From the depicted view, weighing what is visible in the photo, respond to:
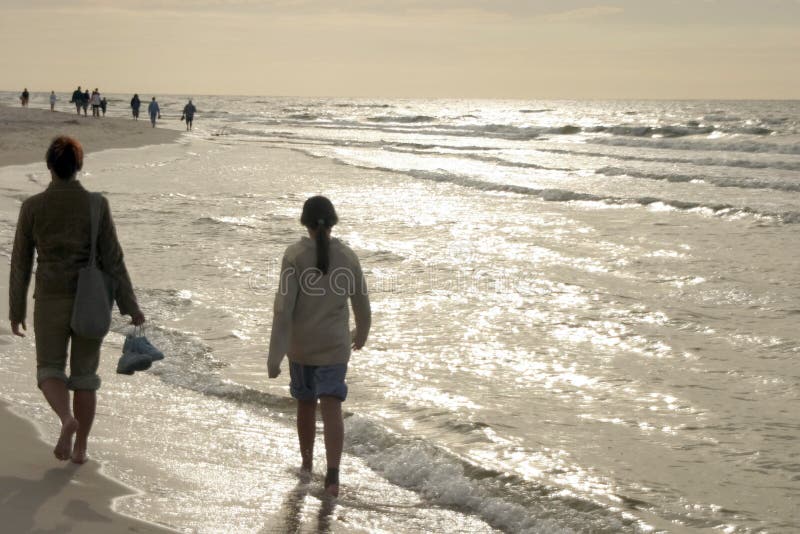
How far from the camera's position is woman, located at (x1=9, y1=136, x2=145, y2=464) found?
4812 millimetres

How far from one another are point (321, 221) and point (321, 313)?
17.6 inches

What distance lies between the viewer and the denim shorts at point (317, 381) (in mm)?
5000

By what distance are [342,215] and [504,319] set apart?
8891mm

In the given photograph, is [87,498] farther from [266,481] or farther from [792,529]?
[792,529]

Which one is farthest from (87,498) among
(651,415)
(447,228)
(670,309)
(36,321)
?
(447,228)

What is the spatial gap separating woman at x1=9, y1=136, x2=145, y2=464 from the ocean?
49 cm

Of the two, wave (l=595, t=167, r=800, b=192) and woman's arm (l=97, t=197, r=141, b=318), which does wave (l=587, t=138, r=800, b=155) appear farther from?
woman's arm (l=97, t=197, r=141, b=318)

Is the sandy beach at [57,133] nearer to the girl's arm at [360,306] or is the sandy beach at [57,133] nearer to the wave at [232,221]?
the wave at [232,221]

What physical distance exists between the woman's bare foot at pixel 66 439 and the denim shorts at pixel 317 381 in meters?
1.04

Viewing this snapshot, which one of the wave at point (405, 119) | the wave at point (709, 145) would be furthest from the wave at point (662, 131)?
the wave at point (405, 119)

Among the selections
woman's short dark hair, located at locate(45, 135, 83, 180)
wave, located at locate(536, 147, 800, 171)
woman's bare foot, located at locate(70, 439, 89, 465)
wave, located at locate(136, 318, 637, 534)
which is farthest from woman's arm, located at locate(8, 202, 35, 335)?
wave, located at locate(536, 147, 800, 171)

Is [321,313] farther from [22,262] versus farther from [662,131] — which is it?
[662,131]

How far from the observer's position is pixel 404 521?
15.5ft

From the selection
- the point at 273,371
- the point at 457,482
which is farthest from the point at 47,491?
the point at 457,482
